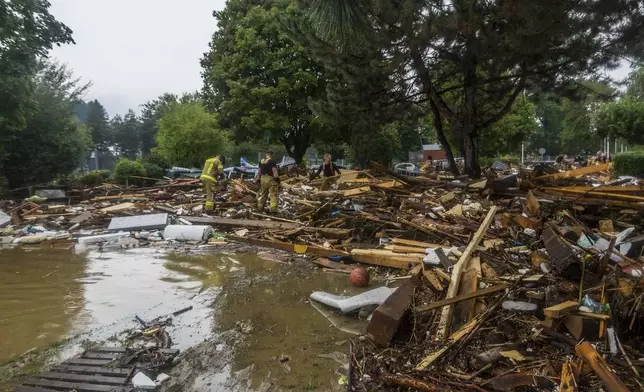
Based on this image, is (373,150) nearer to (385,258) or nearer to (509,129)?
(509,129)

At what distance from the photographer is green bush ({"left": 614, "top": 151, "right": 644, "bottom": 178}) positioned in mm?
18469

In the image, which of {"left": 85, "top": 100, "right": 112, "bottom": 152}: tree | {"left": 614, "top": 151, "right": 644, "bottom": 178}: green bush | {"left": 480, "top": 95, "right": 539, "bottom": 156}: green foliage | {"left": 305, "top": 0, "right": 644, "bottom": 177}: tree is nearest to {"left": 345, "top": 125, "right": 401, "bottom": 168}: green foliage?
{"left": 480, "top": 95, "right": 539, "bottom": 156}: green foliage

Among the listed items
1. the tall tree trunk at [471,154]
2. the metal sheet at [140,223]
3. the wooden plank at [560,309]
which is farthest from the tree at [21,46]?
the wooden plank at [560,309]

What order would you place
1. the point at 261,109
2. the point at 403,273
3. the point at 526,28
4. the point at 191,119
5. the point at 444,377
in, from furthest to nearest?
the point at 191,119 → the point at 261,109 → the point at 403,273 → the point at 526,28 → the point at 444,377

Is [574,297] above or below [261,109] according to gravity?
below

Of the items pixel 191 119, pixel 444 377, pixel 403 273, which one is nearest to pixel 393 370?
pixel 444 377

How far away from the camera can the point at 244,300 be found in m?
5.36

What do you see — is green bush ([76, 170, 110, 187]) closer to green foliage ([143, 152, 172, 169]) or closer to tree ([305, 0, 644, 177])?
green foliage ([143, 152, 172, 169])

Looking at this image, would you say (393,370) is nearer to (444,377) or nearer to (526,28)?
(444,377)

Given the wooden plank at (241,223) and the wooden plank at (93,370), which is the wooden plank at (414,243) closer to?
the wooden plank at (241,223)

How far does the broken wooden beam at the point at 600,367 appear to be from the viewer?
2.69 meters

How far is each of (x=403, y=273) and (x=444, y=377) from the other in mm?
2959

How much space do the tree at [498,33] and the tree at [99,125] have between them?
Answer: 270ft

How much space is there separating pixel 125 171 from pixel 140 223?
13.1 metres
